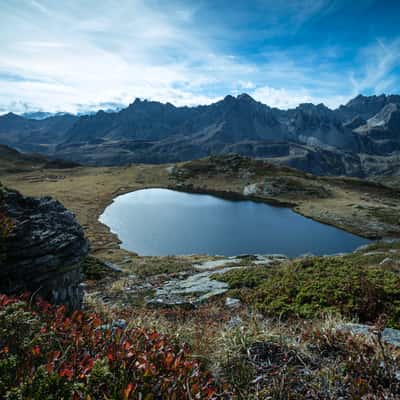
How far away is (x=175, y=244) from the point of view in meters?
58.6

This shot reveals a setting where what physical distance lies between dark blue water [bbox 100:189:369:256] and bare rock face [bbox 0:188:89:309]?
4140cm

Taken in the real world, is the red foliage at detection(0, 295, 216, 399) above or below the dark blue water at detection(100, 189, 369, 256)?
above

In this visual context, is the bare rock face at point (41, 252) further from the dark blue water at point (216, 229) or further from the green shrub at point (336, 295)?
the dark blue water at point (216, 229)

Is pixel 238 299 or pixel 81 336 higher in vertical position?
pixel 81 336

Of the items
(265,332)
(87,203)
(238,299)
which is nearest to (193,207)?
(87,203)

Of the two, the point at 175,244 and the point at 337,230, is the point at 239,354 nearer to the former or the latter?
the point at 175,244

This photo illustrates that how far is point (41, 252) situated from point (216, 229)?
61260mm

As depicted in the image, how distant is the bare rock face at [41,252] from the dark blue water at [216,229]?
41399 millimetres

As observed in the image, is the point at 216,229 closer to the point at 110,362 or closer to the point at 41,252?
the point at 41,252

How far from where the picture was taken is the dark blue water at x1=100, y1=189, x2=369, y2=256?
190ft

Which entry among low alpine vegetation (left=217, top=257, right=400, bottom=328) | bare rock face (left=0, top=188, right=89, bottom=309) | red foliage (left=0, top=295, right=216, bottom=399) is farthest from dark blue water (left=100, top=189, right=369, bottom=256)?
red foliage (left=0, top=295, right=216, bottom=399)

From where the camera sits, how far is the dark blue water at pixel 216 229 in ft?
190

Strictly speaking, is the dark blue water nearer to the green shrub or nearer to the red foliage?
the green shrub

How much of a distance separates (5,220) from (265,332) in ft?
28.2
